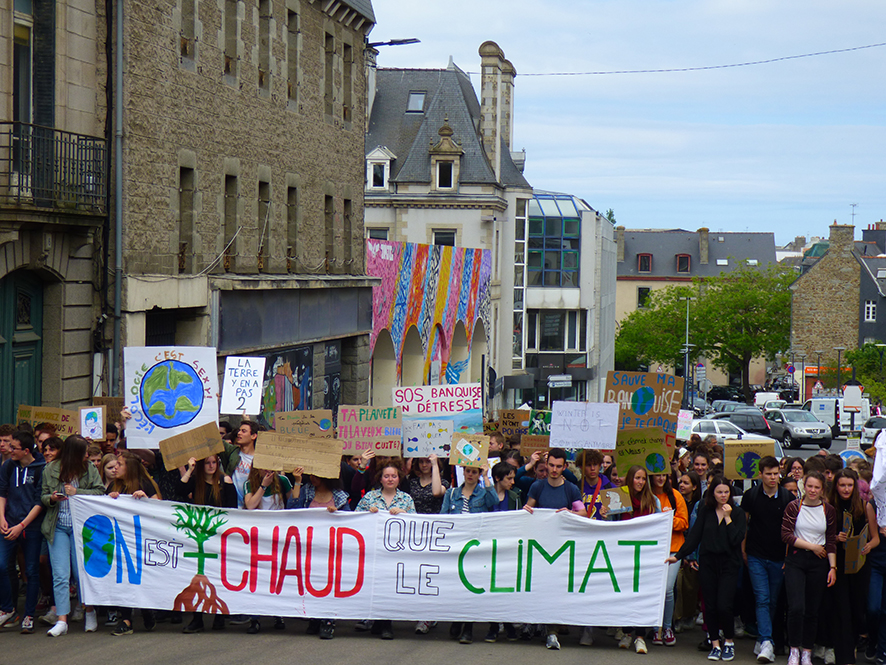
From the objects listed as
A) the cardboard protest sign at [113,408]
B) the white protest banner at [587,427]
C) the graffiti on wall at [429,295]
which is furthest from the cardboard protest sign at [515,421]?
the graffiti on wall at [429,295]

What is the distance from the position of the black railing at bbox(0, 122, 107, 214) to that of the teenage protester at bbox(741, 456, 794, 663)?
9.27 metres

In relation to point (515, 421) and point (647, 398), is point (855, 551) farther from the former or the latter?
point (515, 421)

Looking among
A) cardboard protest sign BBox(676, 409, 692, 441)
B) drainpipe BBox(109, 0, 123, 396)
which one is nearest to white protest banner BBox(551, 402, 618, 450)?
drainpipe BBox(109, 0, 123, 396)

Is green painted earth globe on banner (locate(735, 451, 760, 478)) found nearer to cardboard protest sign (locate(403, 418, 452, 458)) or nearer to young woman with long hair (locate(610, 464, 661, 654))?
young woman with long hair (locate(610, 464, 661, 654))

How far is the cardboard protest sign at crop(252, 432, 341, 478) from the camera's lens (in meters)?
10.2

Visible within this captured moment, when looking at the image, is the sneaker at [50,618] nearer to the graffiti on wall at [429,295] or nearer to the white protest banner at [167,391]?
the white protest banner at [167,391]

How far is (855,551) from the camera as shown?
9.89 meters

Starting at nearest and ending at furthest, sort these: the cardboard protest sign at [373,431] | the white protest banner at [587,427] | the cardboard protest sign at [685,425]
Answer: the white protest banner at [587,427] < the cardboard protest sign at [373,431] < the cardboard protest sign at [685,425]

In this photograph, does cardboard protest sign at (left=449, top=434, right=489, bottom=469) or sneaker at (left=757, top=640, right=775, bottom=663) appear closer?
sneaker at (left=757, top=640, right=775, bottom=663)

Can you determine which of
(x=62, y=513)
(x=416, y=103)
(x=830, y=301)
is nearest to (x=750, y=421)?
(x=416, y=103)

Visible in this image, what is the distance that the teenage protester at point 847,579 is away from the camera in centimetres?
980

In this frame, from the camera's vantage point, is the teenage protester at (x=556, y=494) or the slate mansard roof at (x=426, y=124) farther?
the slate mansard roof at (x=426, y=124)

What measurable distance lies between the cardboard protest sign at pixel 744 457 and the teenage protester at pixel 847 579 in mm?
2972

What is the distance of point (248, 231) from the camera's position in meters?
22.6
